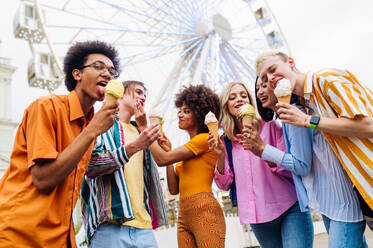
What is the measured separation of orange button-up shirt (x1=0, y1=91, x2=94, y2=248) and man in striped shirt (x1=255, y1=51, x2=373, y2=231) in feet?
3.68

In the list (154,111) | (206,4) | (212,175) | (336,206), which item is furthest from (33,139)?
(206,4)

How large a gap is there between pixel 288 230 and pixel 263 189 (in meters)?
0.30

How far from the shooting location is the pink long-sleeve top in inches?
87.5

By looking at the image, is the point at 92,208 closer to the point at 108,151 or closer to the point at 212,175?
the point at 108,151

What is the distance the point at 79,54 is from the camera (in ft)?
6.99

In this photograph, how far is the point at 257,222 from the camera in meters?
2.22

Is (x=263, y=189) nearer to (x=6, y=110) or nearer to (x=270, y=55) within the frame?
(x=270, y=55)

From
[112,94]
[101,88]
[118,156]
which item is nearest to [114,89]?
[112,94]

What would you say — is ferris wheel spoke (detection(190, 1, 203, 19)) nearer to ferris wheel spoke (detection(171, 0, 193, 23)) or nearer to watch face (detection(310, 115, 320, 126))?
ferris wheel spoke (detection(171, 0, 193, 23))

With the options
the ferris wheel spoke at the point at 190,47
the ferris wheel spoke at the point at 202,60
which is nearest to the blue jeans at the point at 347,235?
the ferris wheel spoke at the point at 202,60

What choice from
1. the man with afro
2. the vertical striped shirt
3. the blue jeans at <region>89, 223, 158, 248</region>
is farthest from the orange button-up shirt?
the blue jeans at <region>89, 223, 158, 248</region>

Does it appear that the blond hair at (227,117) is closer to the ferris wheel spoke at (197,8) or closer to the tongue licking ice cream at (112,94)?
the tongue licking ice cream at (112,94)

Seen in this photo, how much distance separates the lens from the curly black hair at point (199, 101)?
2.72 m

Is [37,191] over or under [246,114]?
under
